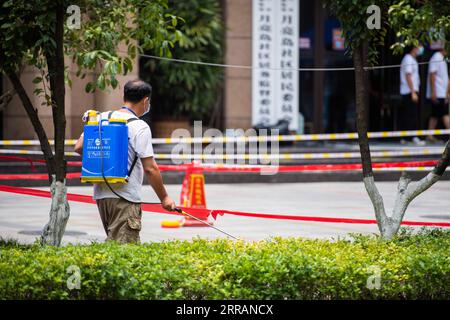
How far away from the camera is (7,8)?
7254mm

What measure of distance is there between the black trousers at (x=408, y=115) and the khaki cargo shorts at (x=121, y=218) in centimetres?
1714

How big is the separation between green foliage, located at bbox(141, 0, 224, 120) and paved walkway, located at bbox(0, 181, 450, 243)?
3.10 meters

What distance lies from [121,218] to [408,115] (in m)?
17.3

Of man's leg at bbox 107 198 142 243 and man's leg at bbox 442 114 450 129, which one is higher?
man's leg at bbox 442 114 450 129

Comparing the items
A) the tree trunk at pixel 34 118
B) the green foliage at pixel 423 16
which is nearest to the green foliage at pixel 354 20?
the green foliage at pixel 423 16

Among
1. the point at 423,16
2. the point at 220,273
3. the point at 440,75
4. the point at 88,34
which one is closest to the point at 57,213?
the point at 88,34

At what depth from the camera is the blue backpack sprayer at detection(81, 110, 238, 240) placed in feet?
22.8

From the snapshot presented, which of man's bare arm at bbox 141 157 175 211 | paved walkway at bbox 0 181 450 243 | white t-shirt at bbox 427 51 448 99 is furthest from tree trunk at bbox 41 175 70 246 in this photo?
white t-shirt at bbox 427 51 448 99

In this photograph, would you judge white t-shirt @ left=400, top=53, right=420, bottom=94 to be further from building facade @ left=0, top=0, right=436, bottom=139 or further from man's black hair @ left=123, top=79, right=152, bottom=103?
man's black hair @ left=123, top=79, right=152, bottom=103

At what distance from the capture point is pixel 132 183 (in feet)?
23.9

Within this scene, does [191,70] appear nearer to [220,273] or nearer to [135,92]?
[135,92]

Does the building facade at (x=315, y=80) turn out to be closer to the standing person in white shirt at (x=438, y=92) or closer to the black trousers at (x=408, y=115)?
the black trousers at (x=408, y=115)

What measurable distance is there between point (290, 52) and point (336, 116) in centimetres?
321

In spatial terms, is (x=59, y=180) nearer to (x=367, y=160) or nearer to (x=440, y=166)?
(x=367, y=160)
